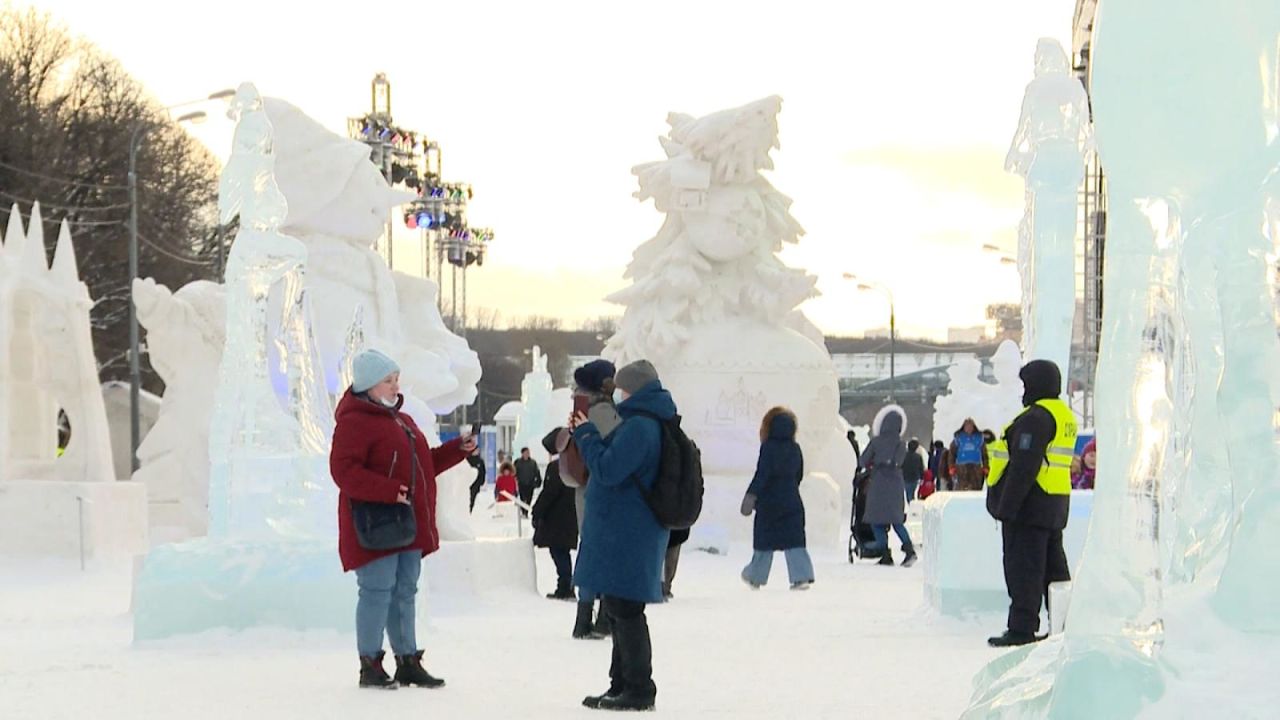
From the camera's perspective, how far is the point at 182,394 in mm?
24781

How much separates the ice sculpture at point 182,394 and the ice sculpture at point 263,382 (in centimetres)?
1146

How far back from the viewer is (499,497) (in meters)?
32.1

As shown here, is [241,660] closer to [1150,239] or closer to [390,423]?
[390,423]

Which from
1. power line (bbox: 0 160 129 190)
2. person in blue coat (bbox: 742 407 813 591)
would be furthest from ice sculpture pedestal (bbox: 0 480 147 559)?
power line (bbox: 0 160 129 190)

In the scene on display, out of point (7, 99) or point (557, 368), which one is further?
point (557, 368)

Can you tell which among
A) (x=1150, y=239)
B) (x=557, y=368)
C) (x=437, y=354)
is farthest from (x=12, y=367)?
(x=557, y=368)

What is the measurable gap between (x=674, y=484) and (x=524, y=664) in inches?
92.5

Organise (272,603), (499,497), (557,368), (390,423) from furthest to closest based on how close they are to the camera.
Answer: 1. (557,368)
2. (499,497)
3. (272,603)
4. (390,423)

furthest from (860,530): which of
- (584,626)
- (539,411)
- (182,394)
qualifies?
→ (539,411)

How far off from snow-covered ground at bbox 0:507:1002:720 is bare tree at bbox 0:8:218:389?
27359 millimetres

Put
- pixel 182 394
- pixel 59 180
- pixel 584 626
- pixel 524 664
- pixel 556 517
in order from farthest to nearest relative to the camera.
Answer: pixel 59 180 < pixel 182 394 < pixel 556 517 < pixel 584 626 < pixel 524 664

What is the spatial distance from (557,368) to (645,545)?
92692mm

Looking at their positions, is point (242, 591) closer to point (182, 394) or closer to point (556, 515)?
point (556, 515)

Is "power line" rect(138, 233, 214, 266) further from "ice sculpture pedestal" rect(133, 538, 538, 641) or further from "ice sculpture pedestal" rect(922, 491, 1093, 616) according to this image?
"ice sculpture pedestal" rect(922, 491, 1093, 616)
